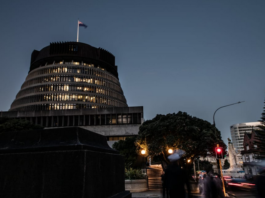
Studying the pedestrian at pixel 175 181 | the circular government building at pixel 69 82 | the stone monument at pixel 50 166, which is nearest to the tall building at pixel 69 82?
the circular government building at pixel 69 82

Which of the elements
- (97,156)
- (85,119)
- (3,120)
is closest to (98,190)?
(97,156)

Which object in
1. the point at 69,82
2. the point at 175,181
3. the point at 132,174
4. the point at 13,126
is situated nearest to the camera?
the point at 175,181

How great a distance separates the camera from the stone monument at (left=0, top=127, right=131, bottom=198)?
4.87 metres

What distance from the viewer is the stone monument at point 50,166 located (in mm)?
4867

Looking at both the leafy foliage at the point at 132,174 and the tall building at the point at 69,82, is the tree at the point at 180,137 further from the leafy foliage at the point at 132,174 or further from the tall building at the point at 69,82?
the tall building at the point at 69,82

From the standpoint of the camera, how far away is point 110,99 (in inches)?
3809

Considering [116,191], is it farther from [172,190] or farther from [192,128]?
[192,128]

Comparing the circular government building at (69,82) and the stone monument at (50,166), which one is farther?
the circular government building at (69,82)

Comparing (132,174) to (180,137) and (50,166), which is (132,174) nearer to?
(180,137)

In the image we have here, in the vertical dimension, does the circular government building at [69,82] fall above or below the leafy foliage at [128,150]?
above

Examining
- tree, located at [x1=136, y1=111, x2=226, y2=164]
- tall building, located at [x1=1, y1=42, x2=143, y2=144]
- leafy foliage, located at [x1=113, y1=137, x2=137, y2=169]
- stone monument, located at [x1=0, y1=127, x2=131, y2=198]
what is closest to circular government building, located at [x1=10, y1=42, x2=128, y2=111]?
tall building, located at [x1=1, y1=42, x2=143, y2=144]

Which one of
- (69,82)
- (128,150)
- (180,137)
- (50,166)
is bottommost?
(50,166)

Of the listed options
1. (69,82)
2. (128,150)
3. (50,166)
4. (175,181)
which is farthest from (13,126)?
(69,82)

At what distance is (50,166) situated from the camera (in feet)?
16.4
